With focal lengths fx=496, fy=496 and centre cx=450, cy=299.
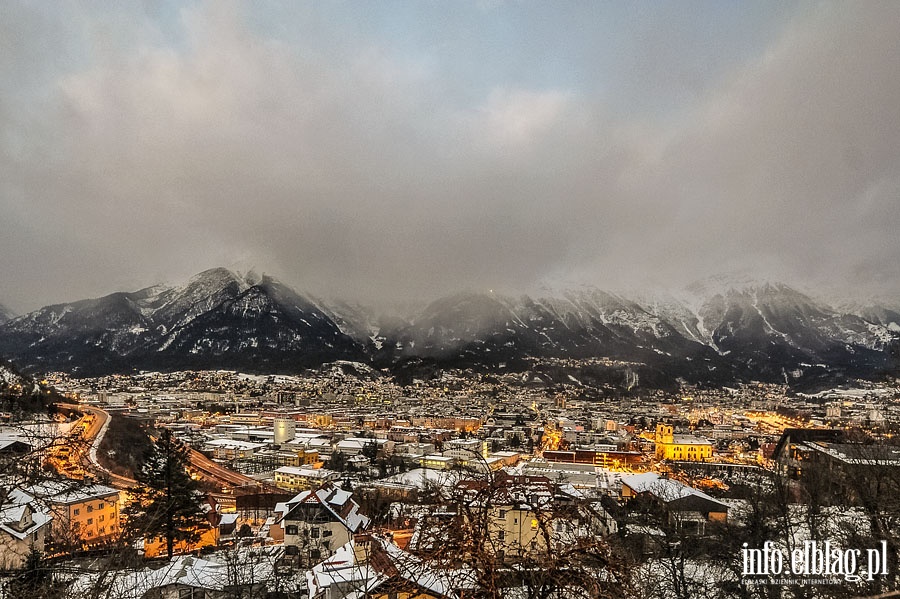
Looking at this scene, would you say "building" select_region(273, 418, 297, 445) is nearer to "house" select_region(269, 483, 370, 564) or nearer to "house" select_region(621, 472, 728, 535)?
"house" select_region(269, 483, 370, 564)

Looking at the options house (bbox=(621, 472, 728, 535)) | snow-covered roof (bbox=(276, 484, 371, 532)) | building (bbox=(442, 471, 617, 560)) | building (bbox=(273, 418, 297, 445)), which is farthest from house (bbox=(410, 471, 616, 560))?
building (bbox=(273, 418, 297, 445))

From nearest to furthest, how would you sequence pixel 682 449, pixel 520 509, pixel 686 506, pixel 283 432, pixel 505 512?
pixel 520 509 < pixel 505 512 < pixel 686 506 < pixel 682 449 < pixel 283 432

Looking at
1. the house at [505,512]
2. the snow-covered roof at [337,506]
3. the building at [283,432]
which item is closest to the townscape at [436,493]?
the house at [505,512]

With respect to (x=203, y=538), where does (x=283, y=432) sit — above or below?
below

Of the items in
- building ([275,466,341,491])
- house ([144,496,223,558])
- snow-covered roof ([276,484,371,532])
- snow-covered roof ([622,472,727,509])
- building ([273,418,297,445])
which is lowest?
building ([273,418,297,445])

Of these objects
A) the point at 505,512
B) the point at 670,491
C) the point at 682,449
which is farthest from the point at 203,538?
the point at 682,449

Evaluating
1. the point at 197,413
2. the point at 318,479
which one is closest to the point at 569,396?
the point at 197,413

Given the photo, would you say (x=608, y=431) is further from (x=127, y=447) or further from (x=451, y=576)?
(x=451, y=576)

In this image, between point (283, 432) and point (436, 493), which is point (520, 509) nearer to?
point (436, 493)

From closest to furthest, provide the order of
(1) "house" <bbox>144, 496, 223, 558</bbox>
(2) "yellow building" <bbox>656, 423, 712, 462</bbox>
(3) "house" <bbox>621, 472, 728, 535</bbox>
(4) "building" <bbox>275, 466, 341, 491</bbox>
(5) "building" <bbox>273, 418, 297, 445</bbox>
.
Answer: (3) "house" <bbox>621, 472, 728, 535</bbox>
(1) "house" <bbox>144, 496, 223, 558</bbox>
(4) "building" <bbox>275, 466, 341, 491</bbox>
(2) "yellow building" <bbox>656, 423, 712, 462</bbox>
(5) "building" <bbox>273, 418, 297, 445</bbox>
